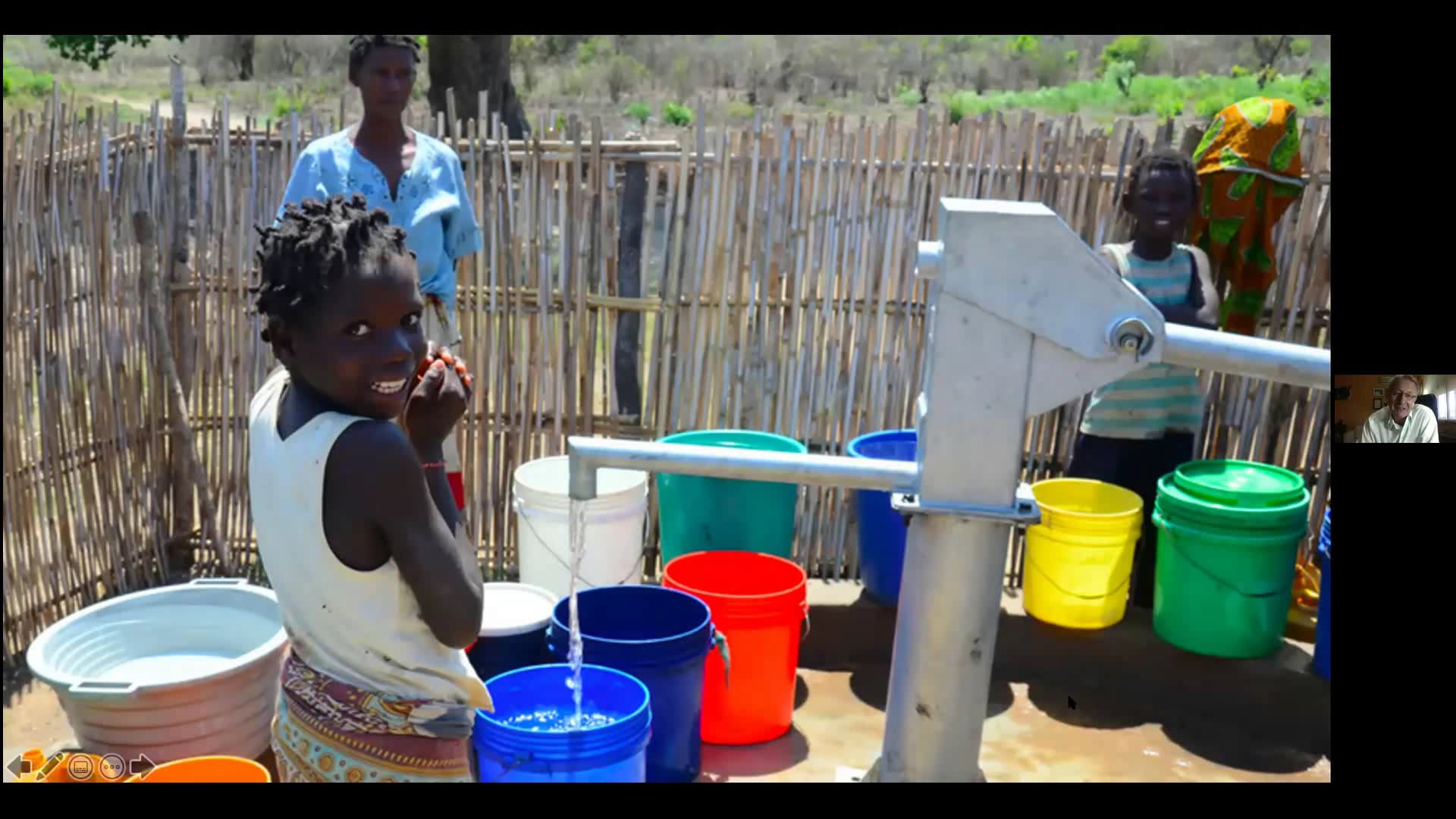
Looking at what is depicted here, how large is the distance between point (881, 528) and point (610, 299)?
1.46 metres

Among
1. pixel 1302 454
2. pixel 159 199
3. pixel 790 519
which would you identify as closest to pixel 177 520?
pixel 159 199

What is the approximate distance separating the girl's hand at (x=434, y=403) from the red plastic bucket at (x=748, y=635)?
169 centimetres

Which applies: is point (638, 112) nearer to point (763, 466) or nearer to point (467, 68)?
point (467, 68)

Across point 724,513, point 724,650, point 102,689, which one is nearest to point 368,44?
point 724,513

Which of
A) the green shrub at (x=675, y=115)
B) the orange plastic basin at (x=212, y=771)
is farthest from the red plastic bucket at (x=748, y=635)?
the green shrub at (x=675, y=115)

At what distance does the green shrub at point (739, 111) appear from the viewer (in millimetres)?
22656

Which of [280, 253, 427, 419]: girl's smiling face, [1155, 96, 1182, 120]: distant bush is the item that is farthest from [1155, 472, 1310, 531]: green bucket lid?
[1155, 96, 1182, 120]: distant bush

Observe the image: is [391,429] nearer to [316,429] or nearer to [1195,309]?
[316,429]

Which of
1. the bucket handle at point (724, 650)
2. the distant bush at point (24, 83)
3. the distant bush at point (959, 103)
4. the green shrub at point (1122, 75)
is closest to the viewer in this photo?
the bucket handle at point (724, 650)

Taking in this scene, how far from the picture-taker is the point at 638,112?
74.9ft

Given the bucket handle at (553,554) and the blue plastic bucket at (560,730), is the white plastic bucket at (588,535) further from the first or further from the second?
the blue plastic bucket at (560,730)

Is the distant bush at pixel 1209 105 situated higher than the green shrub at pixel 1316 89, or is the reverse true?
the green shrub at pixel 1316 89

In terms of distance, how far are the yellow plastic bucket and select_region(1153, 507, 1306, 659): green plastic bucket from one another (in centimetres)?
16

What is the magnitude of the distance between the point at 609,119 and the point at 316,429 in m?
20.3
